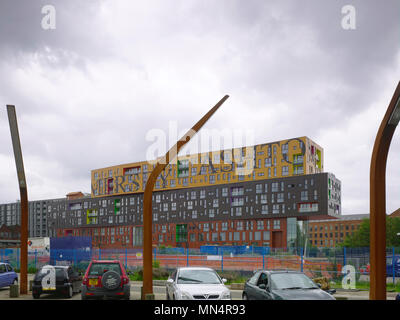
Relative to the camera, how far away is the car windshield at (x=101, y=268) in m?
16.2

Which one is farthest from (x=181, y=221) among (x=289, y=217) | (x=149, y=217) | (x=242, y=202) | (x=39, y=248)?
(x=149, y=217)

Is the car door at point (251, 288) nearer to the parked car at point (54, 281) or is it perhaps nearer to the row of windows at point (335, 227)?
the parked car at point (54, 281)

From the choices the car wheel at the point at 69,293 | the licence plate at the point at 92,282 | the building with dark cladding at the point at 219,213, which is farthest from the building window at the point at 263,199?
the licence plate at the point at 92,282

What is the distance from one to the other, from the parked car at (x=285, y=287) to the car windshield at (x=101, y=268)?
5.50 metres

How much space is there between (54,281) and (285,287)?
10069mm

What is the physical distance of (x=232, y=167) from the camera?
106 m

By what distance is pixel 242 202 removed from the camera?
101 metres

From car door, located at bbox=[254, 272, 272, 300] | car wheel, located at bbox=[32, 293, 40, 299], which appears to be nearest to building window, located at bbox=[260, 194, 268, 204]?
car wheel, located at bbox=[32, 293, 40, 299]

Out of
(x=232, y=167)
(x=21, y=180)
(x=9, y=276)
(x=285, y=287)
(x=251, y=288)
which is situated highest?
(x=232, y=167)

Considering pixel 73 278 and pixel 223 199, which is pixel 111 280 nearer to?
pixel 73 278

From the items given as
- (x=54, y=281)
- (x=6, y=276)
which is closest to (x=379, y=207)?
(x=54, y=281)

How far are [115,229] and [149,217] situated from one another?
109116 mm

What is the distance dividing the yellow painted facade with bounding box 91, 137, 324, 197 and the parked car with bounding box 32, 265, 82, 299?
7831 cm

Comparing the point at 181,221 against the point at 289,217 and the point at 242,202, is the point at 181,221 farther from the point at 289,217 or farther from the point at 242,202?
the point at 289,217
